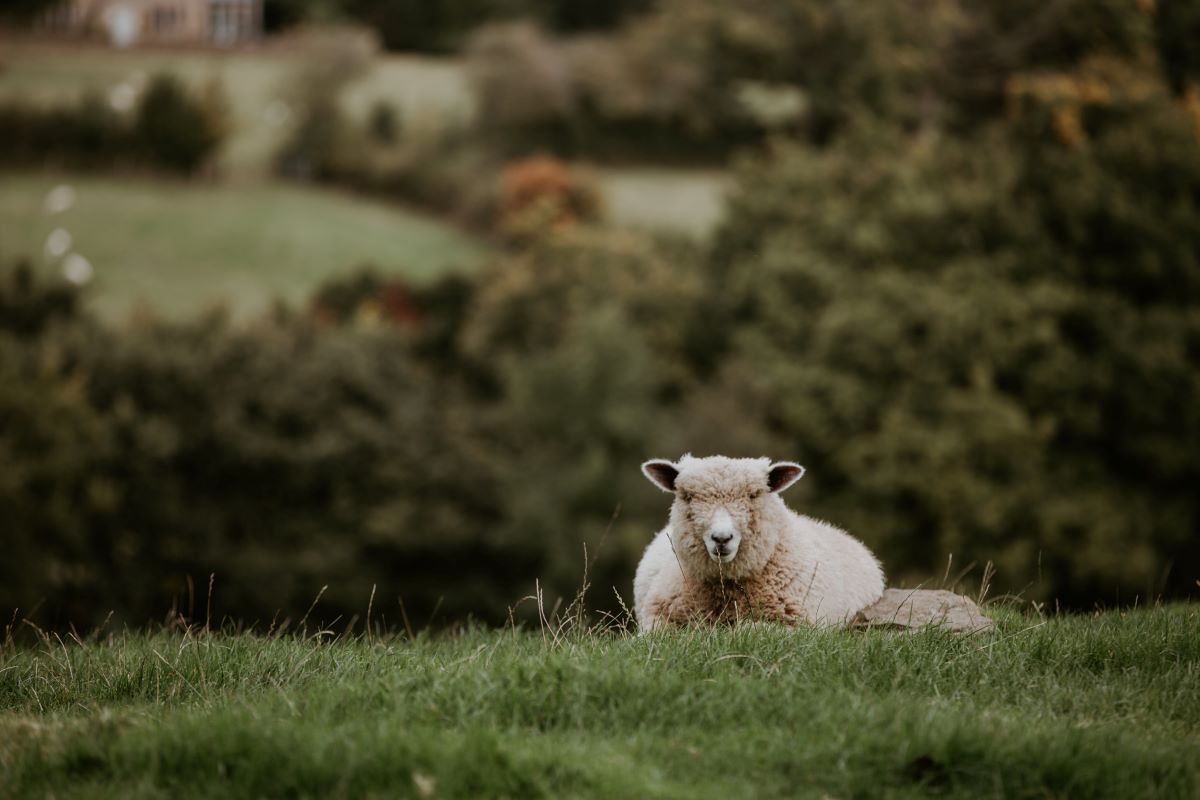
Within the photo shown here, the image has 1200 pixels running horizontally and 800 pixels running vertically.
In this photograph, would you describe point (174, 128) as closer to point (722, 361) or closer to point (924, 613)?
point (722, 361)

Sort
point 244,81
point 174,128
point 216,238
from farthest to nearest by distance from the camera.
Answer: point 244,81 → point 174,128 → point 216,238

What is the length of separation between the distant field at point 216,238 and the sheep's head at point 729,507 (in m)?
44.9

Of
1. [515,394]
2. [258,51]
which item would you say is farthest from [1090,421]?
[258,51]

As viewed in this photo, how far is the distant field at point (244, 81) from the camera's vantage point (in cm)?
6059

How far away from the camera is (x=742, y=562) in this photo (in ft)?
24.8

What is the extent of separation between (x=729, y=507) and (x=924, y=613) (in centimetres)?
141

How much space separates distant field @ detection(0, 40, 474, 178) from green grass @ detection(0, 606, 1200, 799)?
59.1 metres

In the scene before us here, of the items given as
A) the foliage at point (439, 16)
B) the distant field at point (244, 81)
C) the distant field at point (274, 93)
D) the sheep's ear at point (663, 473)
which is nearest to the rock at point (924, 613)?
the sheep's ear at point (663, 473)

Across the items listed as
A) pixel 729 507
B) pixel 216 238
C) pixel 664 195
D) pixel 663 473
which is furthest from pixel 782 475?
pixel 664 195

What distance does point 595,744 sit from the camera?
5.27 metres

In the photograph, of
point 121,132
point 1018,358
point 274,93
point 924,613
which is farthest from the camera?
point 274,93

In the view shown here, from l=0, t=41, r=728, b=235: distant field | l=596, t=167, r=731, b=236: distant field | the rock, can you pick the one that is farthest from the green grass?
l=0, t=41, r=728, b=235: distant field

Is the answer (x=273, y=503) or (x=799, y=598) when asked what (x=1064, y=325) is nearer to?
(x=273, y=503)

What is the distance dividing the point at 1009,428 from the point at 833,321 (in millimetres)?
5902
